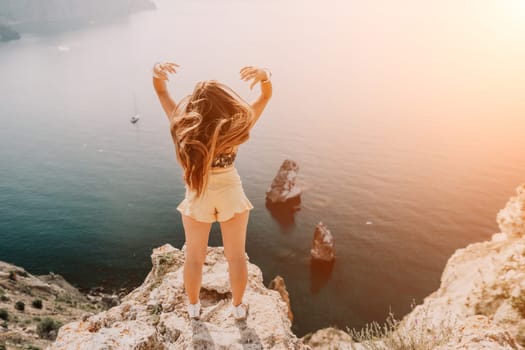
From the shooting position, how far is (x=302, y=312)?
116ft

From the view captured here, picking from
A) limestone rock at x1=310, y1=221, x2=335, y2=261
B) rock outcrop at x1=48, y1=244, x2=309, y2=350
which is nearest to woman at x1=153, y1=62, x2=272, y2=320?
rock outcrop at x1=48, y1=244, x2=309, y2=350

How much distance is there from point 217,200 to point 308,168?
58534 mm

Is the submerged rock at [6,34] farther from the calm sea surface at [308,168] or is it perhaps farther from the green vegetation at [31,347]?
the green vegetation at [31,347]

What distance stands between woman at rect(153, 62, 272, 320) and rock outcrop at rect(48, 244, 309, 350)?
62cm

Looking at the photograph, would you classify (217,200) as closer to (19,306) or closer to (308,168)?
(19,306)

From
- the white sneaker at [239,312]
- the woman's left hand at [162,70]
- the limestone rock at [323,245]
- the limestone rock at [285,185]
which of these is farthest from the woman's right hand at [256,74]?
the limestone rock at [285,185]

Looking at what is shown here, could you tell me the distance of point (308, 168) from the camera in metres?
61.9

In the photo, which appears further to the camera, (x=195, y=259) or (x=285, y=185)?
(x=285, y=185)

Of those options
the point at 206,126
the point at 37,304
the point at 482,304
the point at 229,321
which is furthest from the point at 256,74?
the point at 37,304

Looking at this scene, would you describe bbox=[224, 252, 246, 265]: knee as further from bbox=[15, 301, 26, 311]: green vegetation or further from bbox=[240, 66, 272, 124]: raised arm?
bbox=[15, 301, 26, 311]: green vegetation

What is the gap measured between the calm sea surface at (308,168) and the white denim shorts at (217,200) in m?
31.9

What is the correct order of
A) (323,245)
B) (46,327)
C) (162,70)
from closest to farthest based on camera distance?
(162,70), (46,327), (323,245)

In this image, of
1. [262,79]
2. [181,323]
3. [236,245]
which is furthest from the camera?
[181,323]

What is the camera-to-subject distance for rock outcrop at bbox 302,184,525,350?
411 cm
